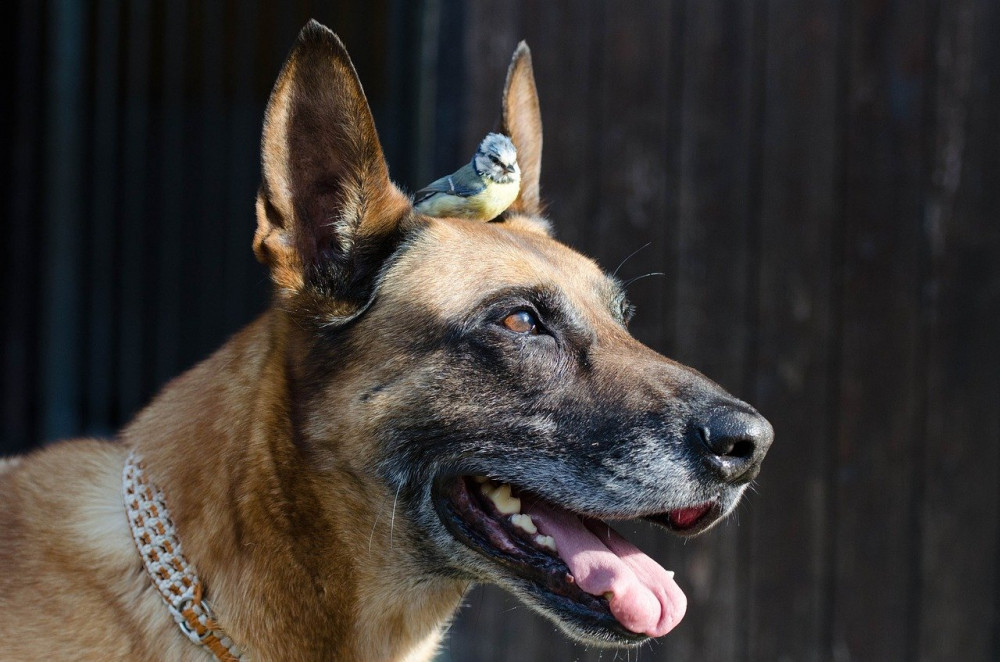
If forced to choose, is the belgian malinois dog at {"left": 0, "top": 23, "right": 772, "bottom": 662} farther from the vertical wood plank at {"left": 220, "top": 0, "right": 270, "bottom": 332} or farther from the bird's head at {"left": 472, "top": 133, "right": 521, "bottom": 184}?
the vertical wood plank at {"left": 220, "top": 0, "right": 270, "bottom": 332}

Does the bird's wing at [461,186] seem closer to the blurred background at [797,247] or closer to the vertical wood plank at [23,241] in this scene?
the blurred background at [797,247]

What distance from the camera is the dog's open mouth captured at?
1979mm

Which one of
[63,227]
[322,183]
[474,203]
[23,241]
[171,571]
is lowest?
[23,241]

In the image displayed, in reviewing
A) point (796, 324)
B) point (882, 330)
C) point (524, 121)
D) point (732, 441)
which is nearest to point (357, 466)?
point (732, 441)

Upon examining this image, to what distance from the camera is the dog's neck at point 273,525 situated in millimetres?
1962

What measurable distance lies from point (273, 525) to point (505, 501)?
0.49m

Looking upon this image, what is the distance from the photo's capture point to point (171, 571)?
77.7 inches

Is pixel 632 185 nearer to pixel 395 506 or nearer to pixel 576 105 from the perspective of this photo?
pixel 576 105

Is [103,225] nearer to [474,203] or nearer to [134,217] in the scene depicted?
[134,217]

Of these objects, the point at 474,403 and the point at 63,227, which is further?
the point at 63,227

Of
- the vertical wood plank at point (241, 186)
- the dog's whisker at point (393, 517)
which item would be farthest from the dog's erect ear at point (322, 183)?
the vertical wood plank at point (241, 186)

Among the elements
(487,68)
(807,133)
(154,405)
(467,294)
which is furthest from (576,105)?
(154,405)

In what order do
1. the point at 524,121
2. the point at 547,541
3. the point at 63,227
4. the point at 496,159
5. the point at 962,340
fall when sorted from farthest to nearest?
1. the point at 63,227
2. the point at 962,340
3. the point at 524,121
4. the point at 496,159
5. the point at 547,541

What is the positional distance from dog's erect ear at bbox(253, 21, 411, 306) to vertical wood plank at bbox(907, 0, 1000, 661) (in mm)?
2774
